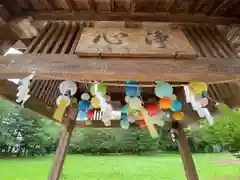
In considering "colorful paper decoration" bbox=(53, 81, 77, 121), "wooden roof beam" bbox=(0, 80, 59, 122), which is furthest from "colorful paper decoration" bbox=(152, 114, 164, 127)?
"wooden roof beam" bbox=(0, 80, 59, 122)

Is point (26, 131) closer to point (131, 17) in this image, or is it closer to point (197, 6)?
point (131, 17)

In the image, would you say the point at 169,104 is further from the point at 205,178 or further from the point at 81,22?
the point at 205,178

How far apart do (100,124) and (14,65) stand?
259 cm

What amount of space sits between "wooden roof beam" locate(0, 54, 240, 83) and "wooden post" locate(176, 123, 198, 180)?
6.69 ft

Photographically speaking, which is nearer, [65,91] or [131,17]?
[131,17]

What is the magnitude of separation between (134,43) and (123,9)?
0.89 ft

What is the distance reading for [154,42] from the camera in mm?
1238

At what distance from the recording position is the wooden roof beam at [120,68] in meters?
1.14

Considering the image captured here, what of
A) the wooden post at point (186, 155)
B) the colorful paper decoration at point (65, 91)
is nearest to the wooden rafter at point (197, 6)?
the colorful paper decoration at point (65, 91)

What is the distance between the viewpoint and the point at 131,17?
4.44 ft

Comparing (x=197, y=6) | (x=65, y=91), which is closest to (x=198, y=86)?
(x=197, y=6)

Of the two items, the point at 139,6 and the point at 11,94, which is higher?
A: the point at 139,6

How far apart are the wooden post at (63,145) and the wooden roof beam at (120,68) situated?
172 cm

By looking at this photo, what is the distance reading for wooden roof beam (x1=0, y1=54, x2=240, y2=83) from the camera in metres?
1.14
